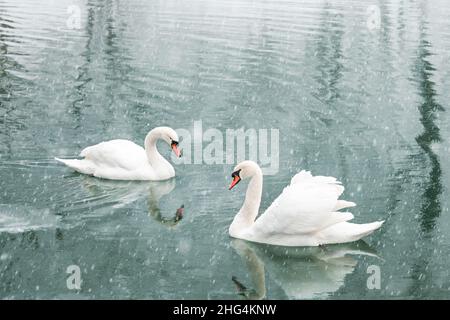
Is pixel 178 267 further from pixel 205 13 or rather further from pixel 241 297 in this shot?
pixel 205 13

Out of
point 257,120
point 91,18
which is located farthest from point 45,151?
point 91,18

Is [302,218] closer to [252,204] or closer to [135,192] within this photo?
[252,204]

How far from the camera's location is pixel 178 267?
1115cm

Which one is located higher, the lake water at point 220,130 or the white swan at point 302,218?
the white swan at point 302,218

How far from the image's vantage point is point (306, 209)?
11.5 meters

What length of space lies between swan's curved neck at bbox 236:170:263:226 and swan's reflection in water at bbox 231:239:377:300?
337mm

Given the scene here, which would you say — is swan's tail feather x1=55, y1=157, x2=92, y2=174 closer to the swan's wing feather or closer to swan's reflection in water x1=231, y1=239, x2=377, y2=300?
the swan's wing feather

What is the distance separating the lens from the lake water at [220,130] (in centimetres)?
1106

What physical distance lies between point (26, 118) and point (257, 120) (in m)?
4.72

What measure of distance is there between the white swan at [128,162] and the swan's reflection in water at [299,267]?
116 inches

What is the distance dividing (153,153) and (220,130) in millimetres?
3102

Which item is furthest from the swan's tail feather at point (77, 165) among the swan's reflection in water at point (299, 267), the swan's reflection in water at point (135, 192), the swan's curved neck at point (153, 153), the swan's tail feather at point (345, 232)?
the swan's tail feather at point (345, 232)

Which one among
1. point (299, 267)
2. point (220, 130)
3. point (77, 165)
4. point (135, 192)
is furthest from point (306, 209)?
point (220, 130)

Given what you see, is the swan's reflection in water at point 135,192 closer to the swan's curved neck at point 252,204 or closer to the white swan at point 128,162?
the white swan at point 128,162
